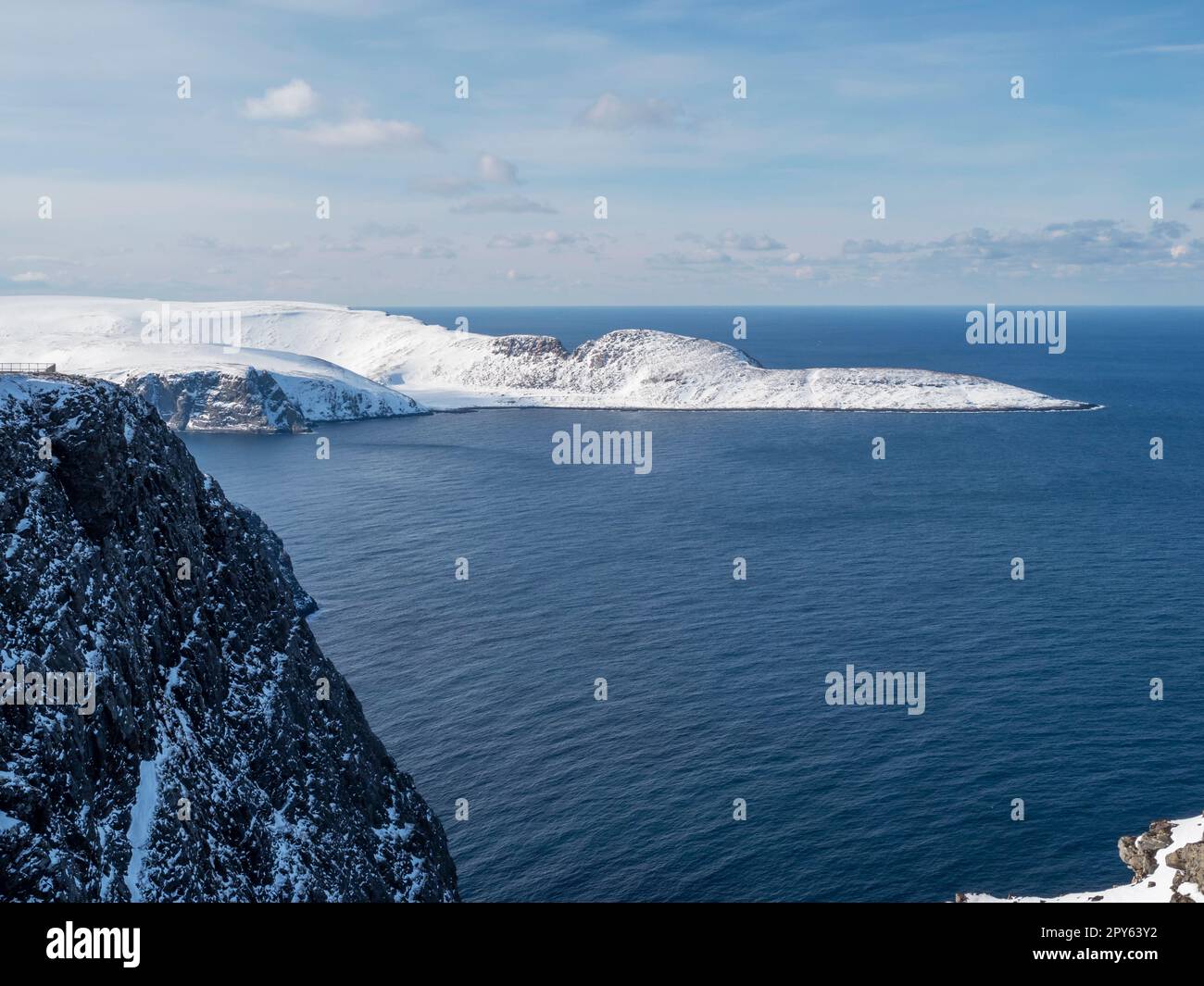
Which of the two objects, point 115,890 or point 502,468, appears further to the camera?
point 502,468

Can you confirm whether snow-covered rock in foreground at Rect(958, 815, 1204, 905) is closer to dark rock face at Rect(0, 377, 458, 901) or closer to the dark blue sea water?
the dark blue sea water

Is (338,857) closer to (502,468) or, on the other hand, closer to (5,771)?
(5,771)

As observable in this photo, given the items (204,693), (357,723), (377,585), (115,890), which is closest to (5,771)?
(115,890)

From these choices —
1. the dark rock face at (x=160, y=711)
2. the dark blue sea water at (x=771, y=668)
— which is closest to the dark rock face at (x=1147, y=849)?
the dark blue sea water at (x=771, y=668)

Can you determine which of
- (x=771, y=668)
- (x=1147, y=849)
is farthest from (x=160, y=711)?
(x=771, y=668)

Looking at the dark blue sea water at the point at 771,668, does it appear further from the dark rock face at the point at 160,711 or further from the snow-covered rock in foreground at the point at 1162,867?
the dark rock face at the point at 160,711

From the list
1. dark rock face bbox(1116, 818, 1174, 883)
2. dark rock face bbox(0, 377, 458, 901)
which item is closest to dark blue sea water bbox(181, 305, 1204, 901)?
dark rock face bbox(1116, 818, 1174, 883)
